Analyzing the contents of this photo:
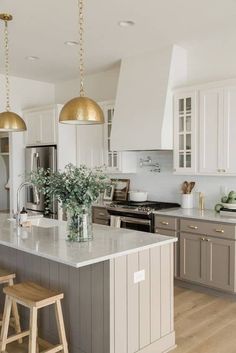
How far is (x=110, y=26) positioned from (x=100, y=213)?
2591mm

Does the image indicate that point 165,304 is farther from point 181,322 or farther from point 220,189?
point 220,189

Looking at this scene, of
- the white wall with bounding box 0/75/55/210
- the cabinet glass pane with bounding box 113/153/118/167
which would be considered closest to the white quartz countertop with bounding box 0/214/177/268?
the cabinet glass pane with bounding box 113/153/118/167

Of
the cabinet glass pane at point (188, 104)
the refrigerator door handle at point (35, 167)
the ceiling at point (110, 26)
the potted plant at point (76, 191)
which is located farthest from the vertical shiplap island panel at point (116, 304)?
the refrigerator door handle at point (35, 167)

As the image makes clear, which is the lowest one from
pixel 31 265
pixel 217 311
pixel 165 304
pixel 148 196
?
pixel 217 311

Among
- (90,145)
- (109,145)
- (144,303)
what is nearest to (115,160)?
(109,145)

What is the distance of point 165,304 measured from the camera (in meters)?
2.91

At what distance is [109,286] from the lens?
2477 mm

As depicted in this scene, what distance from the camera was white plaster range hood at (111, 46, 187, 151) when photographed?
4672 millimetres

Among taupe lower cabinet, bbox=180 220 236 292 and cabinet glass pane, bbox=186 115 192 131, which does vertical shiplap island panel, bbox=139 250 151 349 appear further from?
cabinet glass pane, bbox=186 115 192 131

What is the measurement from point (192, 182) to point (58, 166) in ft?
7.08

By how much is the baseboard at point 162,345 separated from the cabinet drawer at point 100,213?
96.2 inches

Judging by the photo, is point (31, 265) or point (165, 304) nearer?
point (165, 304)

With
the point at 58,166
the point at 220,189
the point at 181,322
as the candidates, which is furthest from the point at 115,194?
the point at 181,322

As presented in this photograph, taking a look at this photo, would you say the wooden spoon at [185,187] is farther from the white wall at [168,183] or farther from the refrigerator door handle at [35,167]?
the refrigerator door handle at [35,167]
